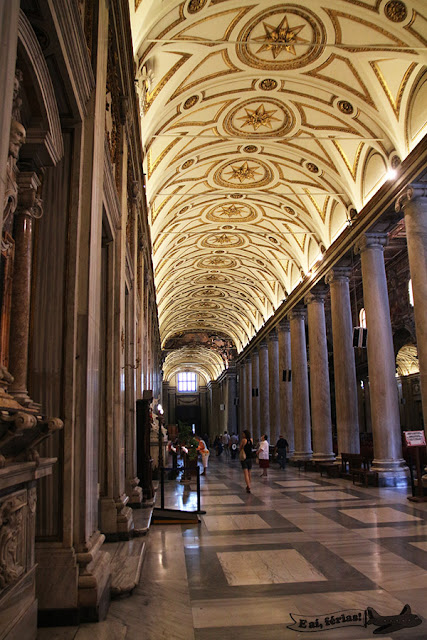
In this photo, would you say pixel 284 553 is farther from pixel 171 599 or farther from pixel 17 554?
pixel 17 554

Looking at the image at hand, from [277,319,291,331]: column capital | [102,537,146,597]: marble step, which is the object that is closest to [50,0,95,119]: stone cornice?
[102,537,146,597]: marble step

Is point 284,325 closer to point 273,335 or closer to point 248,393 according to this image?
point 273,335

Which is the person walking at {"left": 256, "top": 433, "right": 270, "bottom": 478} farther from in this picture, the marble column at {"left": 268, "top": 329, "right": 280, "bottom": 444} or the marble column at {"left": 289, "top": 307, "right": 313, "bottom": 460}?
the marble column at {"left": 268, "top": 329, "right": 280, "bottom": 444}

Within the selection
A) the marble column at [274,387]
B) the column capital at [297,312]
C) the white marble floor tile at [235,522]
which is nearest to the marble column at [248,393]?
the marble column at [274,387]

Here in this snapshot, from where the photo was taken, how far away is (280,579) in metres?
4.91

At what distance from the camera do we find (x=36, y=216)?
12.0 feet

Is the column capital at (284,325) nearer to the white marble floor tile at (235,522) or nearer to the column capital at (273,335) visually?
the column capital at (273,335)

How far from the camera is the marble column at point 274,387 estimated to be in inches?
1032

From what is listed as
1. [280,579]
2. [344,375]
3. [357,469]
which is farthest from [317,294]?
[280,579]

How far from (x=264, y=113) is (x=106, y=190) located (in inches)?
362

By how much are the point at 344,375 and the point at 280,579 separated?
11271mm

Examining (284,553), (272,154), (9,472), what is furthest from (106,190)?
(272,154)

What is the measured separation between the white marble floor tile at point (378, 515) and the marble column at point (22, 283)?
6200mm

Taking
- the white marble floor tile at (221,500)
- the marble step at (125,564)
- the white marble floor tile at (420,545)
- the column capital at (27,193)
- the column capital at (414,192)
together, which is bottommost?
the white marble floor tile at (221,500)
